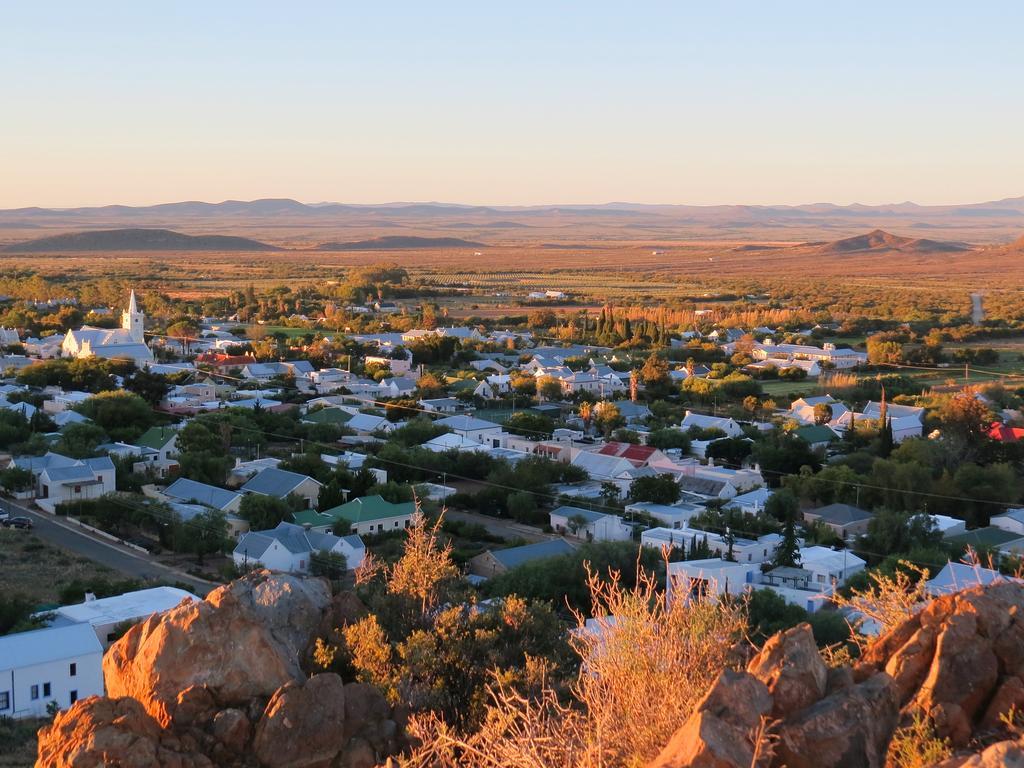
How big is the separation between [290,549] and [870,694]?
15345mm

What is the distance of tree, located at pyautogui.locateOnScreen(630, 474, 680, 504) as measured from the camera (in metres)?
24.3

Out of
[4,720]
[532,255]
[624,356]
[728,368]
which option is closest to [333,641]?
[4,720]

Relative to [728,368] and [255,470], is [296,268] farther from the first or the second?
[255,470]

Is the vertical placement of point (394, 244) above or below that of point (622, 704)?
below

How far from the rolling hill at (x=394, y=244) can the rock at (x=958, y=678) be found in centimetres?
17311

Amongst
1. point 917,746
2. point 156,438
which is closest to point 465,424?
point 156,438

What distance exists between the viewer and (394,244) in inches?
7495

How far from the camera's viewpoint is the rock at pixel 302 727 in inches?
263

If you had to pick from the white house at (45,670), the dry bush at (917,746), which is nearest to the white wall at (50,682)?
the white house at (45,670)

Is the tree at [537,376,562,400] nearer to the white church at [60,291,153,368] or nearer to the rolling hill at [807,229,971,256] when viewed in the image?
the white church at [60,291,153,368]

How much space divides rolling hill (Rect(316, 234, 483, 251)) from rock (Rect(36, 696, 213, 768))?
17181cm

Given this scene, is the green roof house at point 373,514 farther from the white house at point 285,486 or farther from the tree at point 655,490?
the tree at point 655,490

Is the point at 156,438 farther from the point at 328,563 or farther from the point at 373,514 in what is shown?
the point at 328,563

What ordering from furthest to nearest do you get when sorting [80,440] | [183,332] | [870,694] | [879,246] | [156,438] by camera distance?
[879,246]
[183,332]
[156,438]
[80,440]
[870,694]
